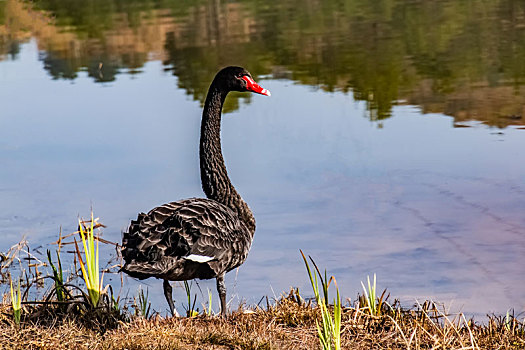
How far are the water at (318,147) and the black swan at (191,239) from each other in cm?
91

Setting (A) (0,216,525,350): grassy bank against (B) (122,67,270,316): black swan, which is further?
(B) (122,67,270,316): black swan

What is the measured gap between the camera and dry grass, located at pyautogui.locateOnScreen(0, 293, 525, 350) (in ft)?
16.7

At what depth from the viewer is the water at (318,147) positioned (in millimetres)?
7730

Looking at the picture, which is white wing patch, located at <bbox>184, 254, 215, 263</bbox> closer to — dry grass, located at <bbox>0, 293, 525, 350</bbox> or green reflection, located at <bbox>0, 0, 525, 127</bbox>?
dry grass, located at <bbox>0, 293, 525, 350</bbox>

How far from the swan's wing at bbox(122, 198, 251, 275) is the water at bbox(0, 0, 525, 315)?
1.14 meters

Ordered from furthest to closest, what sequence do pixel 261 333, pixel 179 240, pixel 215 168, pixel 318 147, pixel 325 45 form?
1. pixel 325 45
2. pixel 318 147
3. pixel 215 168
4. pixel 179 240
5. pixel 261 333

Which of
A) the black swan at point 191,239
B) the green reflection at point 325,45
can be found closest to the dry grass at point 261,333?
the black swan at point 191,239

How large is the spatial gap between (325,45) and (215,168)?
1480 cm

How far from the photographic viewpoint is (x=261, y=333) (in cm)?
533

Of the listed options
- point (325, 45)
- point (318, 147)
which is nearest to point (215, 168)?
point (318, 147)

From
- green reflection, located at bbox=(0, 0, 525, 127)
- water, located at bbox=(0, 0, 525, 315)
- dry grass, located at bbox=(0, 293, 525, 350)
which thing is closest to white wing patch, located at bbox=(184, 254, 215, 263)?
dry grass, located at bbox=(0, 293, 525, 350)

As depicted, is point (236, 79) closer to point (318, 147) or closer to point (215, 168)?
point (215, 168)

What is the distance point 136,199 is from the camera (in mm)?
9688

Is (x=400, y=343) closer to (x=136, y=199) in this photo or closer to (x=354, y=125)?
(x=136, y=199)
